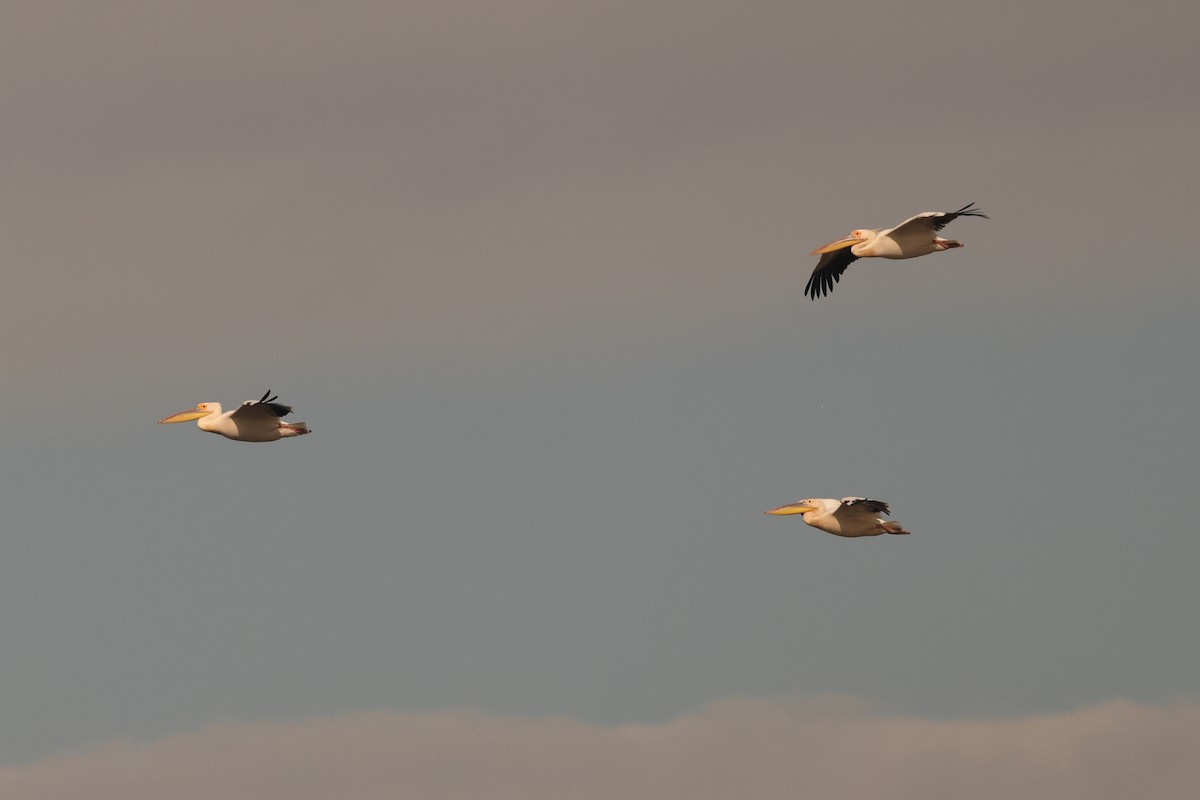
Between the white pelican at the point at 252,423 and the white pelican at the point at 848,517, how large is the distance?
7.72 m

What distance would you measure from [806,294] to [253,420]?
32.1ft

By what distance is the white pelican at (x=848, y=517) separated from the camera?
109 feet

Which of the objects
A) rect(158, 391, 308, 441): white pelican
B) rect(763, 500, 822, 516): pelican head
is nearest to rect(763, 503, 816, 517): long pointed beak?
rect(763, 500, 822, 516): pelican head

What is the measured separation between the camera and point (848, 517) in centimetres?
3369

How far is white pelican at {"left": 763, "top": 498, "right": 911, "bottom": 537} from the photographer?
33125 mm

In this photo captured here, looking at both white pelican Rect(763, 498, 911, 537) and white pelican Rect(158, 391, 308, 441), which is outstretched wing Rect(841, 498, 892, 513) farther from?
white pelican Rect(158, 391, 308, 441)

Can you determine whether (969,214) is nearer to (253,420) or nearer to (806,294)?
(806,294)

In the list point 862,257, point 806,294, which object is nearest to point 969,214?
point 862,257

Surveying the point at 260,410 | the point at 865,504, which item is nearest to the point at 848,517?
the point at 865,504

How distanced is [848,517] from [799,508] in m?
1.29

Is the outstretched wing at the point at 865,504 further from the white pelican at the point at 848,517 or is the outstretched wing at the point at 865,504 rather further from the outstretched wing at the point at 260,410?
the outstretched wing at the point at 260,410

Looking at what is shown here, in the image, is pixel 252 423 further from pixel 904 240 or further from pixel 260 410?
pixel 904 240

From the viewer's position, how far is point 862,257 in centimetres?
3500

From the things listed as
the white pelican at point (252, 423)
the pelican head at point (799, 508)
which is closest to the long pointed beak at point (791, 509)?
the pelican head at point (799, 508)
